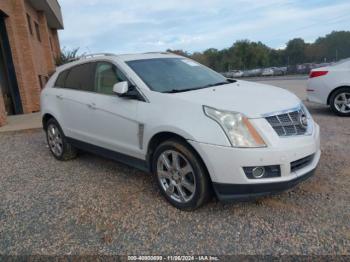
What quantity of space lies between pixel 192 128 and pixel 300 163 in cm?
111

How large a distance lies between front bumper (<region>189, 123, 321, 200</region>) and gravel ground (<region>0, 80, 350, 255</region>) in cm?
35

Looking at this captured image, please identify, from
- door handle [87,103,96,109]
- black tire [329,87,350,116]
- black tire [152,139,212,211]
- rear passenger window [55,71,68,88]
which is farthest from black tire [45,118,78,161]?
black tire [329,87,350,116]

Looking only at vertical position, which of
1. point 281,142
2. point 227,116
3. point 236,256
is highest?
point 227,116

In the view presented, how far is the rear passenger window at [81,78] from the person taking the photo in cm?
454

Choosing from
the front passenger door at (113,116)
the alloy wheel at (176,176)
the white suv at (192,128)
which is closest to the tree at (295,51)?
the white suv at (192,128)

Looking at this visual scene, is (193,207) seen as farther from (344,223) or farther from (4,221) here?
(4,221)

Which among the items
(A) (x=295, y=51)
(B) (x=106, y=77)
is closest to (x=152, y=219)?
(B) (x=106, y=77)

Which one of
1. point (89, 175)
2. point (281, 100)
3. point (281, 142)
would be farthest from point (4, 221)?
point (281, 100)

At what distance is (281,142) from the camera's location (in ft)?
9.67

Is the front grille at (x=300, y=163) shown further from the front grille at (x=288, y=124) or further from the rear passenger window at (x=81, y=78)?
the rear passenger window at (x=81, y=78)

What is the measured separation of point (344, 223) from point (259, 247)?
885mm

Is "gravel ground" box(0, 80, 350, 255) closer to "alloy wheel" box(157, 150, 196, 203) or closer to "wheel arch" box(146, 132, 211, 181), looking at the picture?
"alloy wheel" box(157, 150, 196, 203)

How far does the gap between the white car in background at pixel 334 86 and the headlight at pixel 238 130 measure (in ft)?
18.0

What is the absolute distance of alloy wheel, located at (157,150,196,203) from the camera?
10.6 feet
